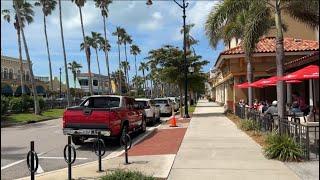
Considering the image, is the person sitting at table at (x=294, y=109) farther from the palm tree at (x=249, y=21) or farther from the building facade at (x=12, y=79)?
the building facade at (x=12, y=79)

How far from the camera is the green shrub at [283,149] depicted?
11.8m

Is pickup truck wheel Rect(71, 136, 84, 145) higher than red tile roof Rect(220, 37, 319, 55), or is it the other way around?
red tile roof Rect(220, 37, 319, 55)

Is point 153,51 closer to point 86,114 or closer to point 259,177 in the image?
point 86,114

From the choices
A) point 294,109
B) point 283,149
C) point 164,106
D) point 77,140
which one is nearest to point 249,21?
point 294,109

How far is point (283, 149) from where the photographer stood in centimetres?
1205

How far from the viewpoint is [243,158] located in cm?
1248

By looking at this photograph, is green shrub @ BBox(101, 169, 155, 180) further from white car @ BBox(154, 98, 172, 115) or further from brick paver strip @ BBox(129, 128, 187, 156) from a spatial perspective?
white car @ BBox(154, 98, 172, 115)

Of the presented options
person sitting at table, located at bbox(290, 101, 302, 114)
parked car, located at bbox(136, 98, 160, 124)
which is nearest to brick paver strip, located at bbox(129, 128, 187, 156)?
person sitting at table, located at bbox(290, 101, 302, 114)

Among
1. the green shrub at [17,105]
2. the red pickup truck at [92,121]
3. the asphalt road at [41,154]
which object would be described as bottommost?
the asphalt road at [41,154]

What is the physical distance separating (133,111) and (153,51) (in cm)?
2226

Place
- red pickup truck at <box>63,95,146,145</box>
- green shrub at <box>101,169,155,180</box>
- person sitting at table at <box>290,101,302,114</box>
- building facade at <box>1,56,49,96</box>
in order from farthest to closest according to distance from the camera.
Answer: building facade at <box>1,56,49,96</box>, person sitting at table at <box>290,101,302,114</box>, red pickup truck at <box>63,95,146,145</box>, green shrub at <box>101,169,155,180</box>

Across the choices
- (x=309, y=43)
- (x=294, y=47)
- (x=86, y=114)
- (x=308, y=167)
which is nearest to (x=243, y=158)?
(x=308, y=167)

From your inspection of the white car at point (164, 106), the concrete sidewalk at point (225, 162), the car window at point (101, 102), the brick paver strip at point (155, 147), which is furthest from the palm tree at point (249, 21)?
the white car at point (164, 106)

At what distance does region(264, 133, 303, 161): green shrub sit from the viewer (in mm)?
11807
